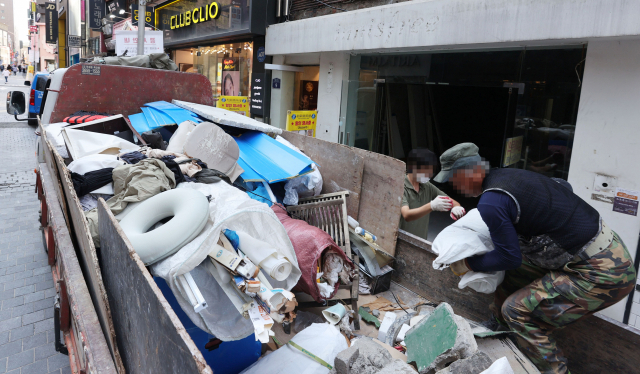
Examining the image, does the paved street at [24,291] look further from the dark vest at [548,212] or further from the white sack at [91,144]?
the dark vest at [548,212]

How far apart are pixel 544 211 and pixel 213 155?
3.00 meters

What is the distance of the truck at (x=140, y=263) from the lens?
1477 mm

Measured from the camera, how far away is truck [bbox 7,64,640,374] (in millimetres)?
1477

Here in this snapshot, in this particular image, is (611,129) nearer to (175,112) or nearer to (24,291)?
(175,112)

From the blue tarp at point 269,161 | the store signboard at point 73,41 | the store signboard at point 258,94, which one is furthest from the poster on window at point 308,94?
the store signboard at point 73,41

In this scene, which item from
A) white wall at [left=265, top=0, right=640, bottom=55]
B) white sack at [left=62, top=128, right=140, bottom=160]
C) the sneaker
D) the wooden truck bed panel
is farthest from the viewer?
the wooden truck bed panel

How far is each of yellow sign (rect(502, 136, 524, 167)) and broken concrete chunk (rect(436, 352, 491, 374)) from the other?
418 centimetres

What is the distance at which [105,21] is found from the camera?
20.4 m

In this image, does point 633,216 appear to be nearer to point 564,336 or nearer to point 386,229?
point 564,336

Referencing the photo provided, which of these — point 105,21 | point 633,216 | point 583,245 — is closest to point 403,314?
point 583,245

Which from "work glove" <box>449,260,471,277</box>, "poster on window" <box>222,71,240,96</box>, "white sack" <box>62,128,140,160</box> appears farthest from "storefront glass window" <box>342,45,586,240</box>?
"poster on window" <box>222,71,240,96</box>

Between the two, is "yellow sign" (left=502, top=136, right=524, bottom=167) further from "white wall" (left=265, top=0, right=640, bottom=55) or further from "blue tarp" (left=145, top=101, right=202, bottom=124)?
"blue tarp" (left=145, top=101, right=202, bottom=124)

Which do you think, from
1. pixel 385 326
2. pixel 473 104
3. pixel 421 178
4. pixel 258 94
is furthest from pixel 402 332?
pixel 258 94

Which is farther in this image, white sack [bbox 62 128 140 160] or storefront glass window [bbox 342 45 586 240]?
storefront glass window [bbox 342 45 586 240]
